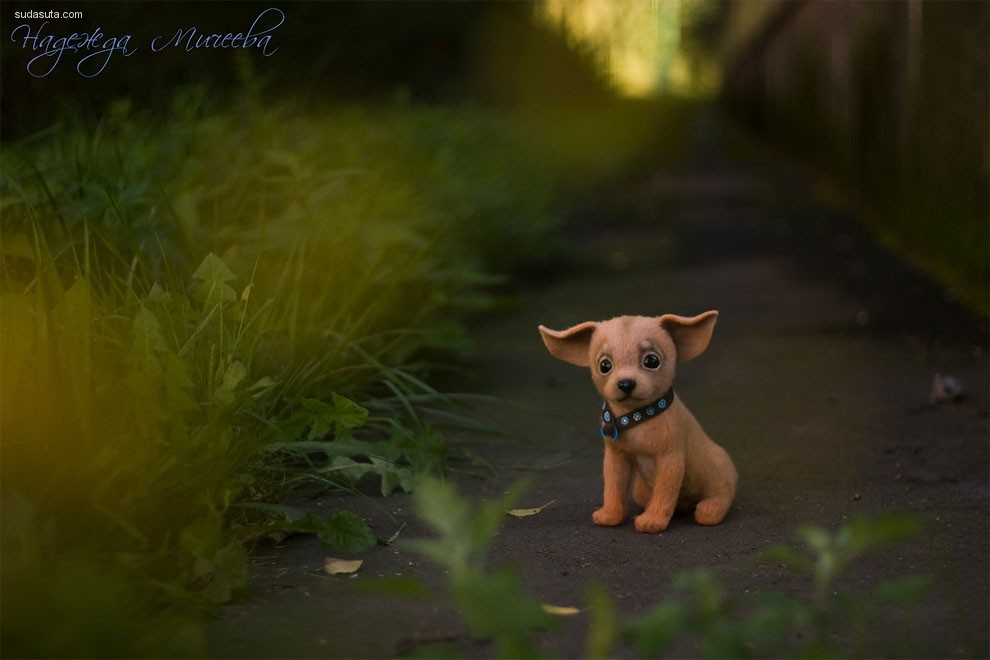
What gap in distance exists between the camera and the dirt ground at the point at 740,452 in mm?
2184

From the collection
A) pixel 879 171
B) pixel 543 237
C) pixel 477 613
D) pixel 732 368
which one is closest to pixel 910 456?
pixel 732 368

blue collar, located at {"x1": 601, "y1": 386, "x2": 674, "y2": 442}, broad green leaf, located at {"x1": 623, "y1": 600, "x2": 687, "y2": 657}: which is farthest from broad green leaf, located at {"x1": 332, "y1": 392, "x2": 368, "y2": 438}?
broad green leaf, located at {"x1": 623, "y1": 600, "x2": 687, "y2": 657}

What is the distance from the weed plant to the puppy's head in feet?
1.78

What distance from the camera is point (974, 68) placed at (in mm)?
5648

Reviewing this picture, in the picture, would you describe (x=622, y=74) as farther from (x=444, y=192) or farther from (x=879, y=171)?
(x=444, y=192)

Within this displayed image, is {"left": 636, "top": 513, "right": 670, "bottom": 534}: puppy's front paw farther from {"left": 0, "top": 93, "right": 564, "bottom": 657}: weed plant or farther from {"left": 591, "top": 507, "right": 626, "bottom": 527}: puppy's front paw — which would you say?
{"left": 0, "top": 93, "right": 564, "bottom": 657}: weed plant

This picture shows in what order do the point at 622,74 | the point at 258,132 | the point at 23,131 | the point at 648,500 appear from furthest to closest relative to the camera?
the point at 622,74 → the point at 258,132 → the point at 23,131 → the point at 648,500

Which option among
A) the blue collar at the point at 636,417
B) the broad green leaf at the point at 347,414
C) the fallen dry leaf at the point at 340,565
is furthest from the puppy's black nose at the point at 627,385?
the fallen dry leaf at the point at 340,565

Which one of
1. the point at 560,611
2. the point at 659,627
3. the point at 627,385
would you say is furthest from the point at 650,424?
the point at 659,627

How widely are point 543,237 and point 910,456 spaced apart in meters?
4.51

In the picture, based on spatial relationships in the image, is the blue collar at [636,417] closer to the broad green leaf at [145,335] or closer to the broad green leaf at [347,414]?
the broad green leaf at [347,414]

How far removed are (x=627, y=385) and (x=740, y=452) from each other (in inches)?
41.1

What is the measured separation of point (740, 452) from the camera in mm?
3549

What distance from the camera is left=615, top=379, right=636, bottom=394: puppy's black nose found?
2.64 metres
